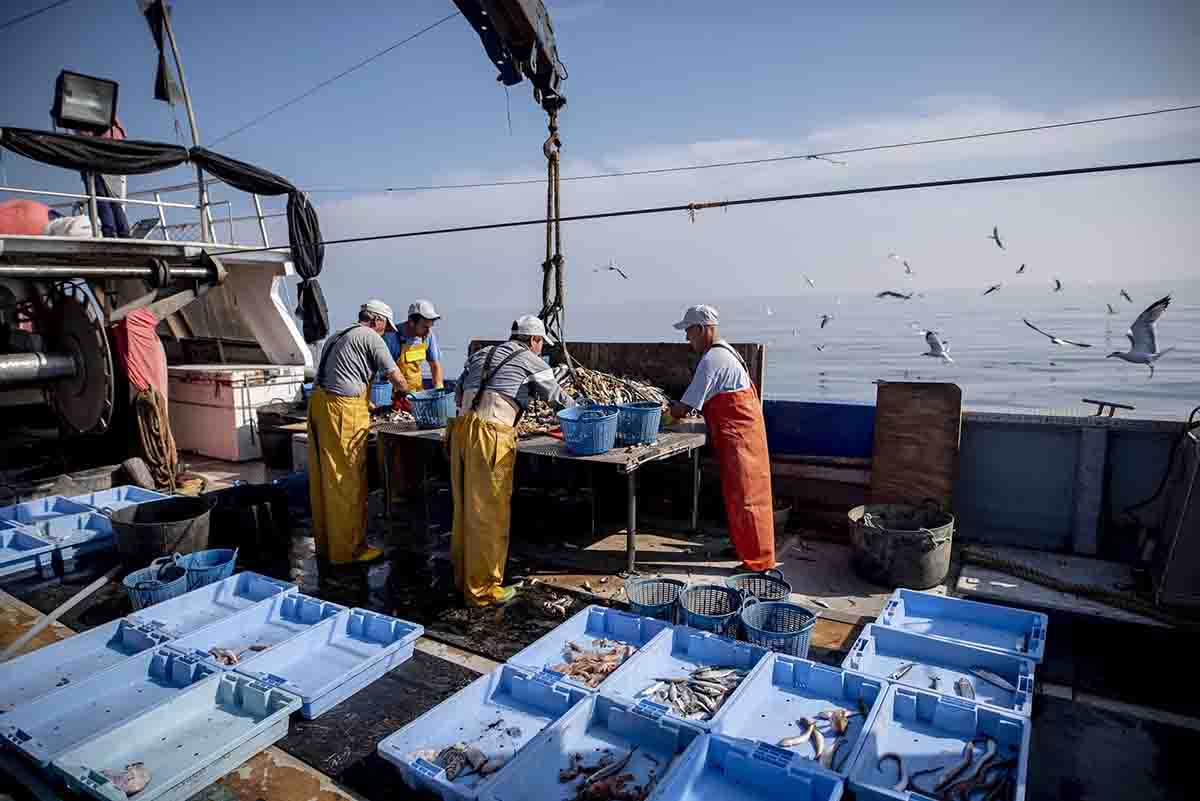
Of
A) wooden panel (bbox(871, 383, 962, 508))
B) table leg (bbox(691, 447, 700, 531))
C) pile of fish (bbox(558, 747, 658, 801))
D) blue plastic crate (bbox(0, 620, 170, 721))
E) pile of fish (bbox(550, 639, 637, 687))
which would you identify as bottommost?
blue plastic crate (bbox(0, 620, 170, 721))

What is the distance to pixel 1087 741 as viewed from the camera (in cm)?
321

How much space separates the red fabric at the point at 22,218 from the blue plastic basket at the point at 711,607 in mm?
8668

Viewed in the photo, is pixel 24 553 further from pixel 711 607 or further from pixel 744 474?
pixel 744 474

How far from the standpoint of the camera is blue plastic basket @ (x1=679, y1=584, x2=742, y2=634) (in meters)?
3.94

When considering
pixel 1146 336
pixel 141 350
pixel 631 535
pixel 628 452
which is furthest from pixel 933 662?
pixel 141 350

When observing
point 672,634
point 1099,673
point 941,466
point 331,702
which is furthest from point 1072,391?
point 331,702

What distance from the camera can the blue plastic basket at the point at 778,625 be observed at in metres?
3.68

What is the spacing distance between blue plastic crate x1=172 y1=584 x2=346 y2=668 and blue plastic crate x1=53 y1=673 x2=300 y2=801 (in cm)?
36

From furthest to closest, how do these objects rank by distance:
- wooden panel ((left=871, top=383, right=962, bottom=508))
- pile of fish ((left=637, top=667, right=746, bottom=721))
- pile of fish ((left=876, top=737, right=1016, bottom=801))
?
1. wooden panel ((left=871, top=383, right=962, bottom=508))
2. pile of fish ((left=637, top=667, right=746, bottom=721))
3. pile of fish ((left=876, top=737, right=1016, bottom=801))

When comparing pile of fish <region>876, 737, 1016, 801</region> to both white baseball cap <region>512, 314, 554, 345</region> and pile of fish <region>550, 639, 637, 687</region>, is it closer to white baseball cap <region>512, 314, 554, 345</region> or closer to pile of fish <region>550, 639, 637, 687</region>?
pile of fish <region>550, 639, 637, 687</region>

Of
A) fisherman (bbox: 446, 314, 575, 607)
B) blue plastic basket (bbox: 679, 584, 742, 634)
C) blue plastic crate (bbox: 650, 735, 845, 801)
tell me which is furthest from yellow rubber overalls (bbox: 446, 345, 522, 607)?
blue plastic crate (bbox: 650, 735, 845, 801)

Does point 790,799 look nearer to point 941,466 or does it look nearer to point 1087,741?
point 1087,741

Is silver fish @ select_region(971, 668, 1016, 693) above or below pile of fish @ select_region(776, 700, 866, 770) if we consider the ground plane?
above

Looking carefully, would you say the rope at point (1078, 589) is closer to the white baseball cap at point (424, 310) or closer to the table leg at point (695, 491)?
the table leg at point (695, 491)
